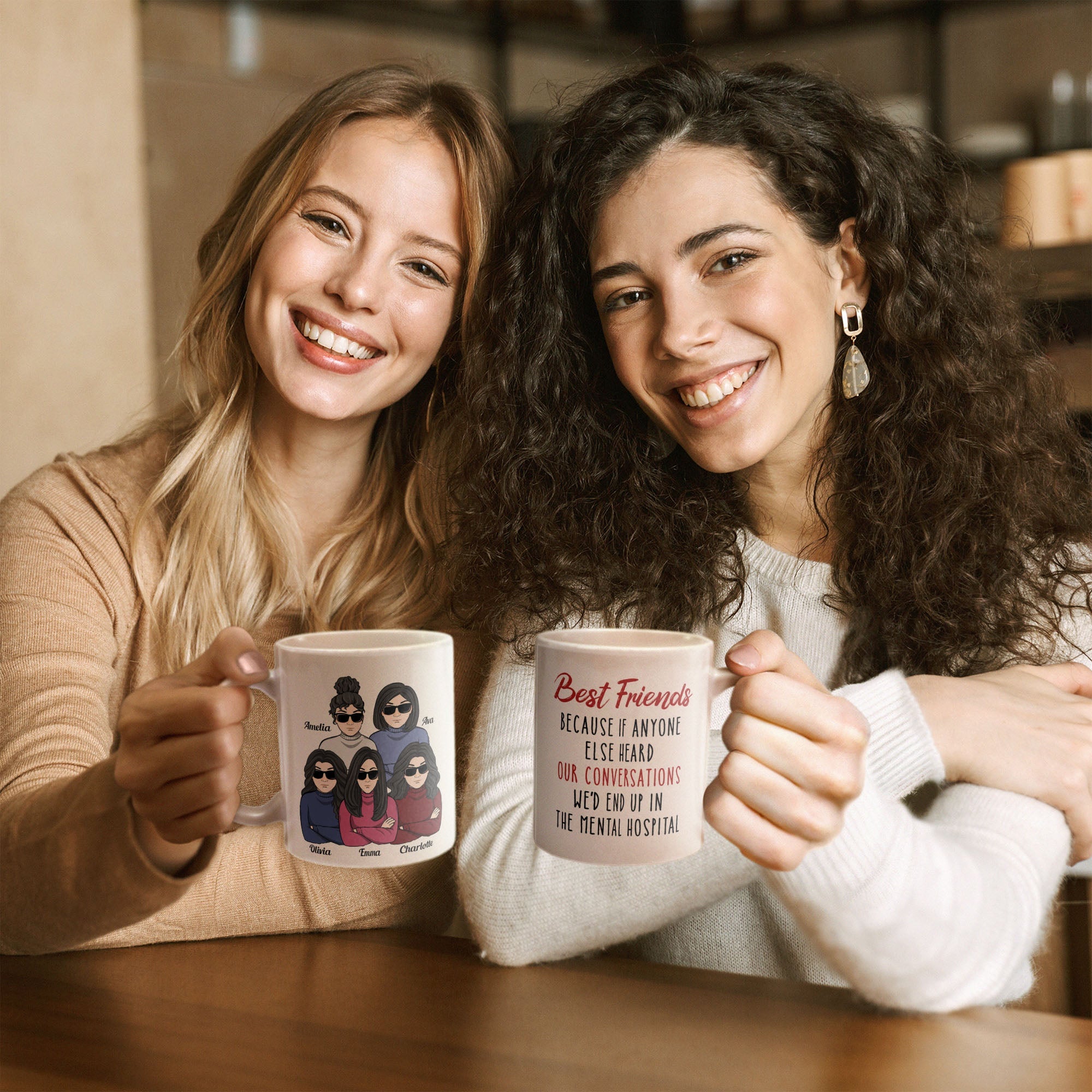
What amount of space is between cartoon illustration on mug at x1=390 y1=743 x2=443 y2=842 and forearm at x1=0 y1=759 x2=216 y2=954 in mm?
198

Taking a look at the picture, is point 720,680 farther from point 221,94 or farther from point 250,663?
point 221,94

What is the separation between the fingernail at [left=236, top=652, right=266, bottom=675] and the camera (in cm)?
78

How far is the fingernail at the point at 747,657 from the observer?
0.77 metres

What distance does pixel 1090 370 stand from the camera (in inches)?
91.4

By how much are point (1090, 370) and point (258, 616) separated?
171 centimetres

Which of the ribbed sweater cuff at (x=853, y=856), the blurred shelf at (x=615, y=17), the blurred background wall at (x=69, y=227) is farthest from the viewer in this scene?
the blurred shelf at (x=615, y=17)

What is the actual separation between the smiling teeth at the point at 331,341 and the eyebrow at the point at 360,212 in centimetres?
13

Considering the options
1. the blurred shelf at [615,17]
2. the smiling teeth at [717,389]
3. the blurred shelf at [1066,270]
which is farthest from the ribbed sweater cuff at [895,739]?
the blurred shelf at [615,17]

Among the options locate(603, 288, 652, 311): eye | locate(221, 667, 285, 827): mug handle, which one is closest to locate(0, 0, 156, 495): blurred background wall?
locate(603, 288, 652, 311): eye

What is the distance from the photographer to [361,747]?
2.51 feet

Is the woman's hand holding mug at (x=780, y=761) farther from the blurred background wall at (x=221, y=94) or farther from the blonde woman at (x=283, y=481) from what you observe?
the blurred background wall at (x=221, y=94)

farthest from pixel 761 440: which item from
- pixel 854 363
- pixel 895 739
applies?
pixel 895 739

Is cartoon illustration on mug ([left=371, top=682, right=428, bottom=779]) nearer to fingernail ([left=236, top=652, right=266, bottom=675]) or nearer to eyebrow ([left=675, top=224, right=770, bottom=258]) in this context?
fingernail ([left=236, top=652, right=266, bottom=675])

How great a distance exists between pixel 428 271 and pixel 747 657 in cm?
74
